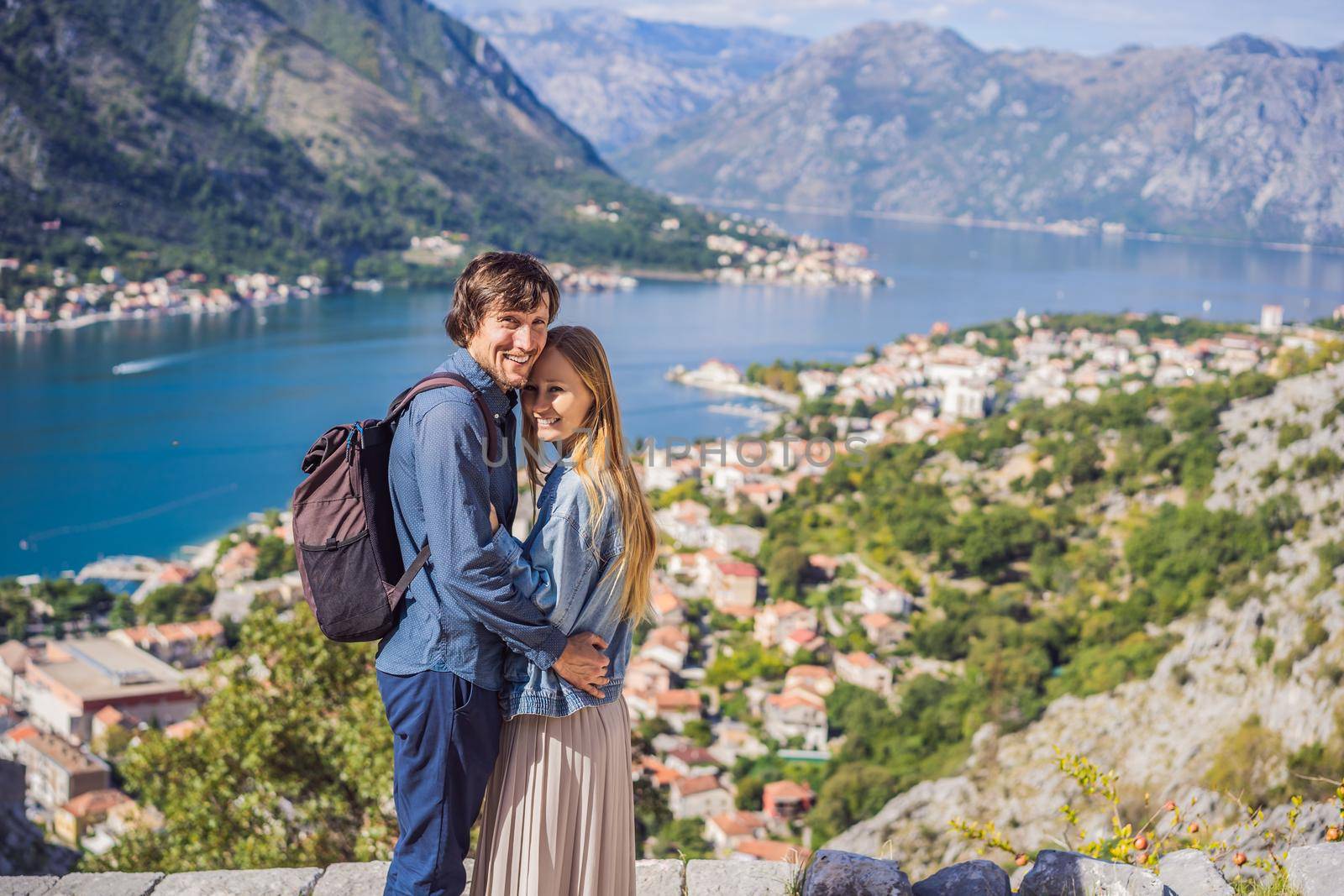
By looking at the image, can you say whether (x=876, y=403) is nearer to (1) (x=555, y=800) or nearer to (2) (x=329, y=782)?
(2) (x=329, y=782)

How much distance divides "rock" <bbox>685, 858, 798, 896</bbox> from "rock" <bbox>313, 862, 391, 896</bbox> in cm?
44

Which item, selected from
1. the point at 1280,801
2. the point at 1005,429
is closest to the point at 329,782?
the point at 1280,801

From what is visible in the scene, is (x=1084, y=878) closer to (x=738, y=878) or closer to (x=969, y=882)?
(x=969, y=882)

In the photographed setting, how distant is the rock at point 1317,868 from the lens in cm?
144

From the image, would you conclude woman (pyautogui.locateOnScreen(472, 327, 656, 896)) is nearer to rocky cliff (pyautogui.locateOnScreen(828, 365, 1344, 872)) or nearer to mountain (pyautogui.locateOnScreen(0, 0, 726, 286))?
rocky cliff (pyautogui.locateOnScreen(828, 365, 1344, 872))

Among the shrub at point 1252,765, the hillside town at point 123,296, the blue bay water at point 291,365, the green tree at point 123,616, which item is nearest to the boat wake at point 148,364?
the blue bay water at point 291,365

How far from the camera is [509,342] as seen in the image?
1108mm

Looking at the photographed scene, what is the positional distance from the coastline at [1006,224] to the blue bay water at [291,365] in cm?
1317

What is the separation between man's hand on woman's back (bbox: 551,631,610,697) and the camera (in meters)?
1.10

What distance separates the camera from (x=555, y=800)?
1135mm

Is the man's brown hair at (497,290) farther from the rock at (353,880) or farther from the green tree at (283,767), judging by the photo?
the green tree at (283,767)

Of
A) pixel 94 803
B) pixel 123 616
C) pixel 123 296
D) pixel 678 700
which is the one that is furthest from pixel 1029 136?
pixel 94 803

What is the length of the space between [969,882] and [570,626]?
75 centimetres

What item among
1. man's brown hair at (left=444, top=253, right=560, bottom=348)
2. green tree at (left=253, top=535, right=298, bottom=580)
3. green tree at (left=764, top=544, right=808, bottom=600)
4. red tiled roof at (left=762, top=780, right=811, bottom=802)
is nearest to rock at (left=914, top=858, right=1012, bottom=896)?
man's brown hair at (left=444, top=253, right=560, bottom=348)
